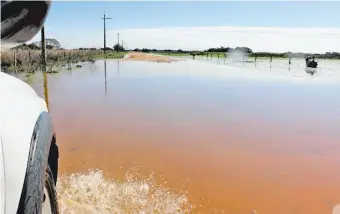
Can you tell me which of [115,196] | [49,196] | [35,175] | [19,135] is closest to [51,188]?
[49,196]

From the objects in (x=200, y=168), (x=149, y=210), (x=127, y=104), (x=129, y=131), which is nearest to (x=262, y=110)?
(x=127, y=104)

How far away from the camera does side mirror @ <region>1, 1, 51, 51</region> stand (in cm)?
145

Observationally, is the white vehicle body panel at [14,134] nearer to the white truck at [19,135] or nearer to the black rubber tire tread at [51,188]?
the white truck at [19,135]

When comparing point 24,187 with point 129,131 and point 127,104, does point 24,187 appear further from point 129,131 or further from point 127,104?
point 127,104

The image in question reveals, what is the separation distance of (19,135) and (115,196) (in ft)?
12.2

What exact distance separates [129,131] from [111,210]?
4.07 meters

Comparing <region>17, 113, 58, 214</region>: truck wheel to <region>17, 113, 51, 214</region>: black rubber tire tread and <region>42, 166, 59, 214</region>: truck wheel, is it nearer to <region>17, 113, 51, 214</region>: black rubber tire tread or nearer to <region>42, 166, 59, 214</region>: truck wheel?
<region>17, 113, 51, 214</region>: black rubber tire tread

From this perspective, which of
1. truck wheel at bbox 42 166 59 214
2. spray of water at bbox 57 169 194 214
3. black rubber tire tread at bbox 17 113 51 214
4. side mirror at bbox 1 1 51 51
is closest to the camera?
side mirror at bbox 1 1 51 51

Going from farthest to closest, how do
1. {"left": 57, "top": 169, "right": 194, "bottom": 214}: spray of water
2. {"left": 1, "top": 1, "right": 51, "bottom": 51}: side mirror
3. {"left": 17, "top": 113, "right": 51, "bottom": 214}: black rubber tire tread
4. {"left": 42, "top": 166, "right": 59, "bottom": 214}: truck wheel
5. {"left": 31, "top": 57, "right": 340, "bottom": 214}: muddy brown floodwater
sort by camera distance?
{"left": 31, "top": 57, "right": 340, "bottom": 214}: muddy brown floodwater → {"left": 57, "top": 169, "right": 194, "bottom": 214}: spray of water → {"left": 42, "top": 166, "right": 59, "bottom": 214}: truck wheel → {"left": 17, "top": 113, "right": 51, "bottom": 214}: black rubber tire tread → {"left": 1, "top": 1, "right": 51, "bottom": 51}: side mirror

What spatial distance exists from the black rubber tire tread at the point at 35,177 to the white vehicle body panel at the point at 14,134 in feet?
0.16

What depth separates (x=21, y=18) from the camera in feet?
4.95

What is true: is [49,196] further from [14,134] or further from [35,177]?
[14,134]

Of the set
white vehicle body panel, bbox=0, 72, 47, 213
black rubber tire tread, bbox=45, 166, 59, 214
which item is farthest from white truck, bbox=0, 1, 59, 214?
black rubber tire tread, bbox=45, 166, 59, 214

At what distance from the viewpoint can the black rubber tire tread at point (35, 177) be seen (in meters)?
1.61
